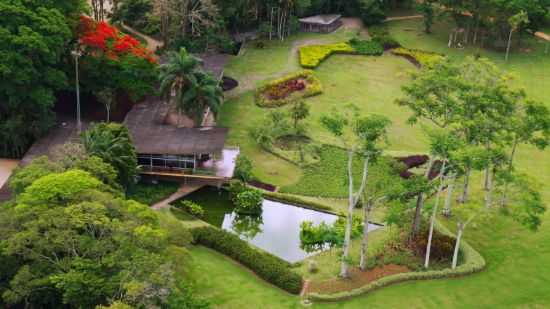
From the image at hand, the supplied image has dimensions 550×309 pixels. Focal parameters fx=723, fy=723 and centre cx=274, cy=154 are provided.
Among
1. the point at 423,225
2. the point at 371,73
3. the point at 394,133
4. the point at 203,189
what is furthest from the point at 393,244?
the point at 371,73

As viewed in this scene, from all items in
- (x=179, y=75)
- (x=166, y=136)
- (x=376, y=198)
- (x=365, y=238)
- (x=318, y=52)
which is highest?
(x=179, y=75)

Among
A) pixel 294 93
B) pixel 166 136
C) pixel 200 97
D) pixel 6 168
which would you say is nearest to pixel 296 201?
pixel 166 136

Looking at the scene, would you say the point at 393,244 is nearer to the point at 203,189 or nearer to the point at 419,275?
the point at 419,275

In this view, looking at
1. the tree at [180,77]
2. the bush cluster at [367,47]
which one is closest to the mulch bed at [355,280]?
the tree at [180,77]

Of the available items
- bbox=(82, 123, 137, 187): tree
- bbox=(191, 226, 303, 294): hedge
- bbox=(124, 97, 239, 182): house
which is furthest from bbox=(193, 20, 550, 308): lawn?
bbox=(82, 123, 137, 187): tree

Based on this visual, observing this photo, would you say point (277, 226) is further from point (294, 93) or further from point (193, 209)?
point (294, 93)

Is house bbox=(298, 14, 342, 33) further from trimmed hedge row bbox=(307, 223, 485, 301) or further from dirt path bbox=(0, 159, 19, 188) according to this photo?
trimmed hedge row bbox=(307, 223, 485, 301)
